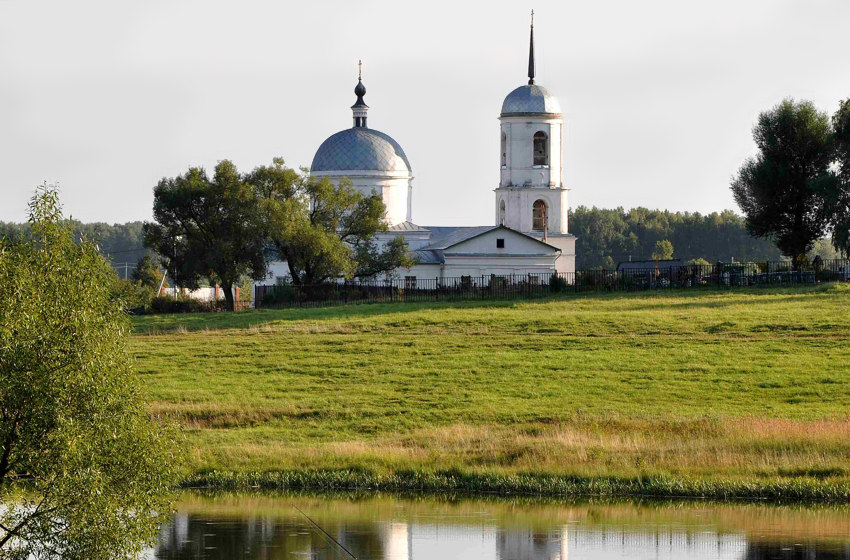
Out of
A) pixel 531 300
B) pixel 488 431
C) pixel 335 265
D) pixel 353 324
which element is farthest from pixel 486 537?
pixel 335 265

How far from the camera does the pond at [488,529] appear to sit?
88.4 ft

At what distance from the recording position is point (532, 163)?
90500mm

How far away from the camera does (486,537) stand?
2825cm

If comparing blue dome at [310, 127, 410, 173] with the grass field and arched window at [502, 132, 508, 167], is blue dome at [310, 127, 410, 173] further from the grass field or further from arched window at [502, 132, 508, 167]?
the grass field

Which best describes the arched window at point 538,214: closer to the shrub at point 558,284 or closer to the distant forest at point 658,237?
the shrub at point 558,284

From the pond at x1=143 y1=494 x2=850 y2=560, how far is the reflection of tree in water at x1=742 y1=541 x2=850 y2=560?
0.06 ft

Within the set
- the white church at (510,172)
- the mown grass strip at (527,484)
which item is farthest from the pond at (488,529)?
the white church at (510,172)

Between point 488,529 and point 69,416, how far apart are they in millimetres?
8789

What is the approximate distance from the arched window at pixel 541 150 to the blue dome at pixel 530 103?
5.56 ft

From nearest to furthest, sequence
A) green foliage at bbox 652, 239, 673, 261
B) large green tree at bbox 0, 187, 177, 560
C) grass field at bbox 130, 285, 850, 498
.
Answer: large green tree at bbox 0, 187, 177, 560 → grass field at bbox 130, 285, 850, 498 → green foliage at bbox 652, 239, 673, 261

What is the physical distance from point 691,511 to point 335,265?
44.7 meters

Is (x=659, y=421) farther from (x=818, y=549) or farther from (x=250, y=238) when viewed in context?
(x=250, y=238)

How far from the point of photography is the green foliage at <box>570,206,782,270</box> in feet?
504

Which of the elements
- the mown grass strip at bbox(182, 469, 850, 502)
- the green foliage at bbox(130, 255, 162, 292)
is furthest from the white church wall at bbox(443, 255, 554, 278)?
the mown grass strip at bbox(182, 469, 850, 502)
